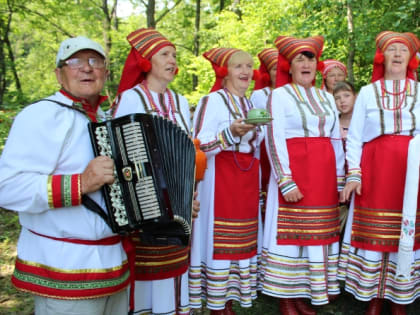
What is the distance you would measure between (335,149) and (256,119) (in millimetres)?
1170

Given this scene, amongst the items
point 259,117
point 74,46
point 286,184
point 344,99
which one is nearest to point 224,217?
point 286,184

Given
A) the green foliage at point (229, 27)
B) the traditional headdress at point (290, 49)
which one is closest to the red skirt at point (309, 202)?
the traditional headdress at point (290, 49)

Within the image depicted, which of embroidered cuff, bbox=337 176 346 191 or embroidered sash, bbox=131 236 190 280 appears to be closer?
embroidered sash, bbox=131 236 190 280

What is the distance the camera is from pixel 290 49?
3.49m

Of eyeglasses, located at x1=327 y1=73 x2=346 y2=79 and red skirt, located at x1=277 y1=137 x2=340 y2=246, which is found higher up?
eyeglasses, located at x1=327 y1=73 x2=346 y2=79

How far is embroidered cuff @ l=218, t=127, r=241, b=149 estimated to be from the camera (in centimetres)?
313

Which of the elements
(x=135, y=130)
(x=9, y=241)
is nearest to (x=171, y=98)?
(x=135, y=130)

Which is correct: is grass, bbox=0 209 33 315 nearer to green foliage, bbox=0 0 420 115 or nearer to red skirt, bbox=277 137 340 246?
red skirt, bbox=277 137 340 246

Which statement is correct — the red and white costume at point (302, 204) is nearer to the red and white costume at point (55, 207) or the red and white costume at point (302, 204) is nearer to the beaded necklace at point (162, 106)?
the beaded necklace at point (162, 106)

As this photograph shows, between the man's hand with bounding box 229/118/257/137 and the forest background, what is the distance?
1.83m

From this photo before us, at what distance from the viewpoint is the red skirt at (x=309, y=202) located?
10.9 ft

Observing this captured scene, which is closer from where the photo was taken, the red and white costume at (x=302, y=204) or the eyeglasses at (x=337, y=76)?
the red and white costume at (x=302, y=204)

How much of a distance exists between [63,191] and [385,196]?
2.69m

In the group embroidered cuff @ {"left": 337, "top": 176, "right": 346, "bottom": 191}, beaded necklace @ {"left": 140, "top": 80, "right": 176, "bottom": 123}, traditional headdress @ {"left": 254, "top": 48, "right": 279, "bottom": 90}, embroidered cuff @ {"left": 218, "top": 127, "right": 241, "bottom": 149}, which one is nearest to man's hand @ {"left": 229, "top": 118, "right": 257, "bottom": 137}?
embroidered cuff @ {"left": 218, "top": 127, "right": 241, "bottom": 149}
